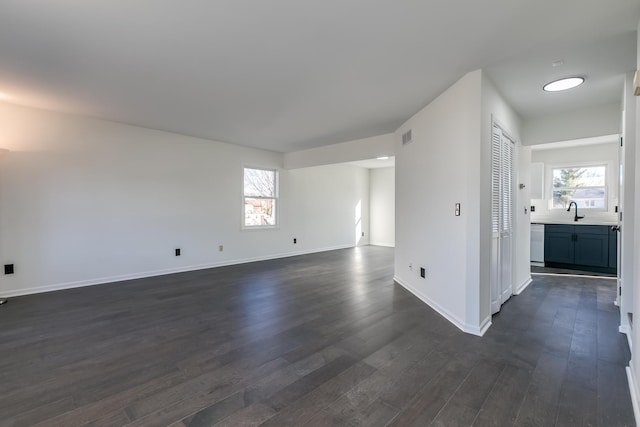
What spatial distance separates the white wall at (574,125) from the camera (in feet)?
11.7

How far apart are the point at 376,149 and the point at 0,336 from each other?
5.23 metres

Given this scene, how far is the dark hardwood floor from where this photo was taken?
5.55 ft

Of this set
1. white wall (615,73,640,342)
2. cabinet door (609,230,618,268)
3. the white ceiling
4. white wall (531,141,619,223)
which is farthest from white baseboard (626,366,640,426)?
white wall (531,141,619,223)

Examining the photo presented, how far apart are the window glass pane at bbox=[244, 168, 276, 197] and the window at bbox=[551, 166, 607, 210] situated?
6005mm

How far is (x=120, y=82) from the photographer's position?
119 inches

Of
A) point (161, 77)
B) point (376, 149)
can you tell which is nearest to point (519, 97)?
point (376, 149)

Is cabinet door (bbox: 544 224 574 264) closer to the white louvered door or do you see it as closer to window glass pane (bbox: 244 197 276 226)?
the white louvered door

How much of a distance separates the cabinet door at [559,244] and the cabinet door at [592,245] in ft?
0.33

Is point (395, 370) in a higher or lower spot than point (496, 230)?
lower

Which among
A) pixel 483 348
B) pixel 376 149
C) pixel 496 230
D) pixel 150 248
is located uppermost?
pixel 376 149

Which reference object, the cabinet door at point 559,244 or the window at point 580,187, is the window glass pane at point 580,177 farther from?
the cabinet door at point 559,244

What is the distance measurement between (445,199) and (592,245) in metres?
4.21

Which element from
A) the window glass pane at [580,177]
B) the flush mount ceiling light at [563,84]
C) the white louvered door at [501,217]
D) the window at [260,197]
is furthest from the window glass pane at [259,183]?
the window glass pane at [580,177]

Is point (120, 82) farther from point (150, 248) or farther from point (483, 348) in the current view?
point (483, 348)
